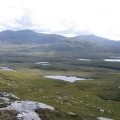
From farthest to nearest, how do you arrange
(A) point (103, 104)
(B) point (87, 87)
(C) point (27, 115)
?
(B) point (87, 87), (A) point (103, 104), (C) point (27, 115)

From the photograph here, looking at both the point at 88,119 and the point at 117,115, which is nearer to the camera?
the point at 88,119

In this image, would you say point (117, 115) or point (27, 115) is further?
point (117, 115)

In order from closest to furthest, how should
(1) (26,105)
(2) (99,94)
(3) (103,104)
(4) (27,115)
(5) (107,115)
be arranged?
(4) (27,115) → (1) (26,105) → (5) (107,115) → (3) (103,104) → (2) (99,94)

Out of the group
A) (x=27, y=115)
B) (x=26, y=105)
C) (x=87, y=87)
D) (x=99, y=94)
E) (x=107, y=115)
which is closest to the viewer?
(x=27, y=115)

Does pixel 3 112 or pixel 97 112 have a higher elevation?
pixel 3 112

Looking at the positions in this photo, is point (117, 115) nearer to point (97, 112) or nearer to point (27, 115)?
point (97, 112)

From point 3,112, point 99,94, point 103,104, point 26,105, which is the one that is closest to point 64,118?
point 26,105

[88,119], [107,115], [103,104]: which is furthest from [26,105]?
[103,104]

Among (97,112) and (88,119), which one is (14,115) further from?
(97,112)

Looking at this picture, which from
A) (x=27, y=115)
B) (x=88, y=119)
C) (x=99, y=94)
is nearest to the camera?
(x=27, y=115)
